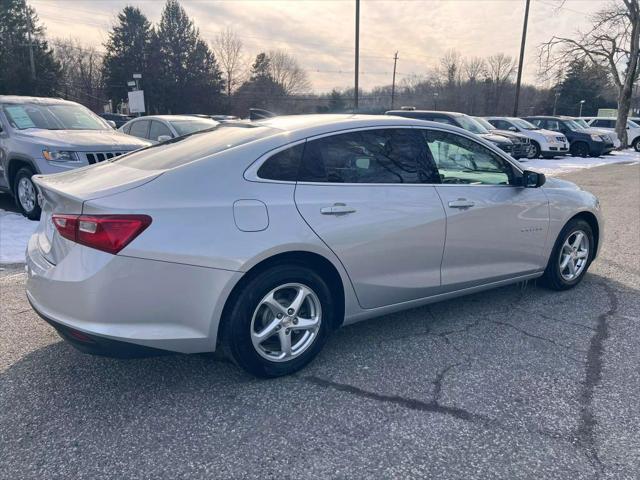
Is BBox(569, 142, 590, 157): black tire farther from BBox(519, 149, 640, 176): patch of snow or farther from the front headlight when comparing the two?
the front headlight

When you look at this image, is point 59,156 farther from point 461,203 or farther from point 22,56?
point 22,56

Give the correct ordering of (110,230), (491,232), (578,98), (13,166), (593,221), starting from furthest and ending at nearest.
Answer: (578,98) < (13,166) < (593,221) < (491,232) < (110,230)

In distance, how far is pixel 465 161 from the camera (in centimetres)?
405

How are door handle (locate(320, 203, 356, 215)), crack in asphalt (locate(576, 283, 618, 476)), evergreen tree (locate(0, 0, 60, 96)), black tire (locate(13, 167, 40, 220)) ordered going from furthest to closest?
evergreen tree (locate(0, 0, 60, 96)), black tire (locate(13, 167, 40, 220)), door handle (locate(320, 203, 356, 215)), crack in asphalt (locate(576, 283, 618, 476))

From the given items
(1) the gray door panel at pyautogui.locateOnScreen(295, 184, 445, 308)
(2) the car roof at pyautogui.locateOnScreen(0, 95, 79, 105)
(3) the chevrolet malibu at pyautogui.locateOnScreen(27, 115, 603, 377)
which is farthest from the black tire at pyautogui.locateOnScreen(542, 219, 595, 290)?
(2) the car roof at pyautogui.locateOnScreen(0, 95, 79, 105)

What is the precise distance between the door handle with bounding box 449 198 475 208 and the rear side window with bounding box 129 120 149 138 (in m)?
8.52

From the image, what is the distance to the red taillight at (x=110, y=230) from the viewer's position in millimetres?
2616

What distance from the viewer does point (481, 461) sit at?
2432 mm

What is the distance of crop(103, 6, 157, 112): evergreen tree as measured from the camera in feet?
176

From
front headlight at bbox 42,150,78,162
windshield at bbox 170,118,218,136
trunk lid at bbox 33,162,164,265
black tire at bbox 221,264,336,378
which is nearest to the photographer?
trunk lid at bbox 33,162,164,265

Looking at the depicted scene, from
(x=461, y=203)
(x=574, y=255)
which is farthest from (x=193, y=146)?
(x=574, y=255)

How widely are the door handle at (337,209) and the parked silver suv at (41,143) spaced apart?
16.5ft

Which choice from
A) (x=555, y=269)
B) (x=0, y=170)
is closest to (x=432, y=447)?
(x=555, y=269)

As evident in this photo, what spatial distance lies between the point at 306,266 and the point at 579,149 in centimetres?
2376
